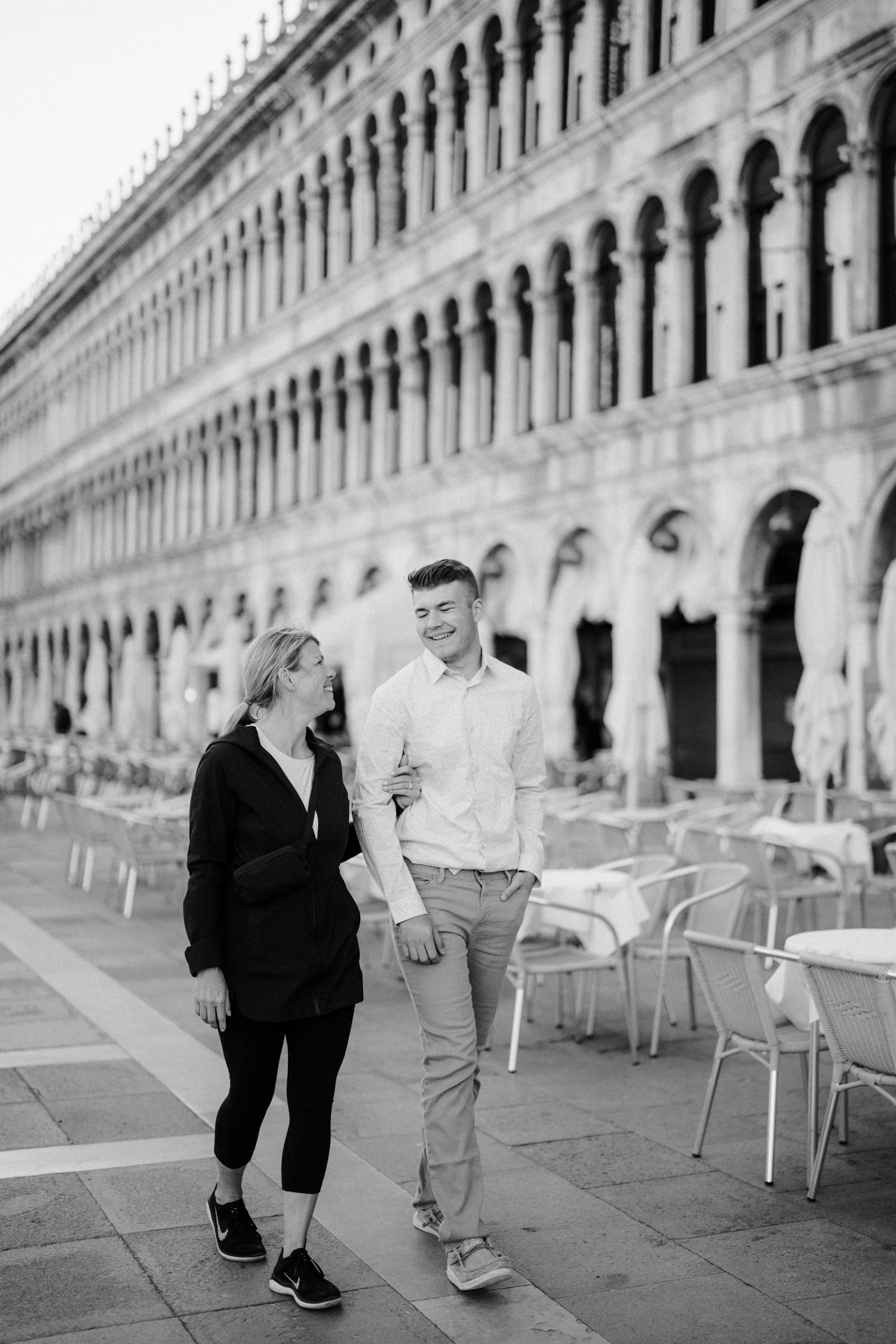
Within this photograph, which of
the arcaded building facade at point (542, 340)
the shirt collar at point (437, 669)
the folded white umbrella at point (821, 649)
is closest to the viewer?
the shirt collar at point (437, 669)

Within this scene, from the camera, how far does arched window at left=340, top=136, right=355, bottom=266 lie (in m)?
32.7

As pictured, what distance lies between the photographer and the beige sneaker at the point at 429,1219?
15.9 feet

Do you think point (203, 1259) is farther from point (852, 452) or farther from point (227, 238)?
point (227, 238)

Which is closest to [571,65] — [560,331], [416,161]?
[560,331]

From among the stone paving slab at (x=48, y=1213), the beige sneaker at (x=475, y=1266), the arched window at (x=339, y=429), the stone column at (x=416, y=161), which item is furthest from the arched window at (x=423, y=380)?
the beige sneaker at (x=475, y=1266)

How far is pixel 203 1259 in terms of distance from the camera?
4.60 metres

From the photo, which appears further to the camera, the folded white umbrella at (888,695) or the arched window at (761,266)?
the arched window at (761,266)

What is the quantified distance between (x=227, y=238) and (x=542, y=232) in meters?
16.7

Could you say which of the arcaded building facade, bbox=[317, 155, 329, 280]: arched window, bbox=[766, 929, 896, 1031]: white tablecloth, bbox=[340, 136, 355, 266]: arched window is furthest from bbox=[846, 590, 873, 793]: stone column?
bbox=[317, 155, 329, 280]: arched window

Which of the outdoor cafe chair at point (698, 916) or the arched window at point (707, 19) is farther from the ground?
the arched window at point (707, 19)

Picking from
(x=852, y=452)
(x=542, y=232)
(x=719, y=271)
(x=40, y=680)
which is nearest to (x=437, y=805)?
(x=852, y=452)

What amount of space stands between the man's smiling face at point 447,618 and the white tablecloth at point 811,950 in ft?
6.57

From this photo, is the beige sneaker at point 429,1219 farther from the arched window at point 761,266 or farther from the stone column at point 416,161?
the stone column at point 416,161

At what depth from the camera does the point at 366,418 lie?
31.8 meters
